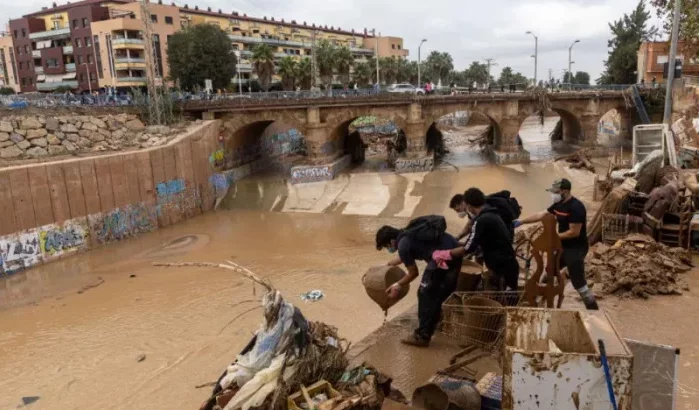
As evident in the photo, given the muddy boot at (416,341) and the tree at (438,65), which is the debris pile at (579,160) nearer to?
the muddy boot at (416,341)

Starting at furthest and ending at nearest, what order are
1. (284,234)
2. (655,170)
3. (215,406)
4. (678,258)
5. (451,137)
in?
(451,137) → (284,234) → (655,170) → (678,258) → (215,406)

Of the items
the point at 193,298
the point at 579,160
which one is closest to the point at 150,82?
the point at 193,298

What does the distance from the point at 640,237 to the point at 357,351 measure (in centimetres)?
812

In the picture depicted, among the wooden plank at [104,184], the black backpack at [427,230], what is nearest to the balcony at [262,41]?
the wooden plank at [104,184]

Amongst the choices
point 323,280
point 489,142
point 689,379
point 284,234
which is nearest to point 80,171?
point 284,234

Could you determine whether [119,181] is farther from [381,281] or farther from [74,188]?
[381,281]

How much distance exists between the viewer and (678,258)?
11.4m

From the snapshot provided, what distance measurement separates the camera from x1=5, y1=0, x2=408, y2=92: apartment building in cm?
5547

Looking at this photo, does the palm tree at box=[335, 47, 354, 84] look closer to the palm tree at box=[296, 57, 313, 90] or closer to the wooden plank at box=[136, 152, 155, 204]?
the palm tree at box=[296, 57, 313, 90]

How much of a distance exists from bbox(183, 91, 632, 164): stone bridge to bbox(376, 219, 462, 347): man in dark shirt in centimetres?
2832

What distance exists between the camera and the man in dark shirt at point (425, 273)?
6.91 m

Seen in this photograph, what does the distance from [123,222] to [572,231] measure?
22.0 metres

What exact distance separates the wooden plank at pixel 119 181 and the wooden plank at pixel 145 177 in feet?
2.68

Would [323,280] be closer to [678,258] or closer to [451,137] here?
[678,258]
